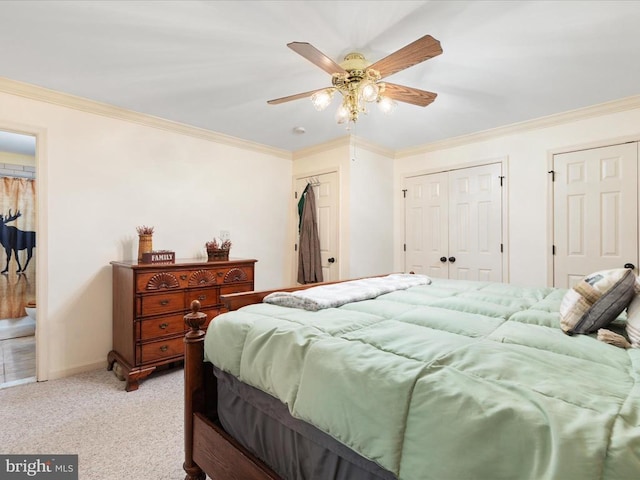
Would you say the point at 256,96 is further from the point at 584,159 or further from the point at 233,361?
the point at 584,159

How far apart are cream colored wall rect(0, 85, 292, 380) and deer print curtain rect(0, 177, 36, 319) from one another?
8.03 ft

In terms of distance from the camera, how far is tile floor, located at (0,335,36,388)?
262cm

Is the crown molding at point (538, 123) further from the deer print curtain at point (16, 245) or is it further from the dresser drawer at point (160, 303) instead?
the deer print curtain at point (16, 245)

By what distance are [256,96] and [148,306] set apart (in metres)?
2.01

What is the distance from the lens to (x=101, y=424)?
6.58ft

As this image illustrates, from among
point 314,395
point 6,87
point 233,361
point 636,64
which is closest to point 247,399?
point 233,361

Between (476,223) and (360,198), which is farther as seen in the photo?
(360,198)

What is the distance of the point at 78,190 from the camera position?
9.10 ft

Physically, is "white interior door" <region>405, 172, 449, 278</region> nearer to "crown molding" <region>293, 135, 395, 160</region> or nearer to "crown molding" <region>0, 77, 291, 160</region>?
"crown molding" <region>293, 135, 395, 160</region>

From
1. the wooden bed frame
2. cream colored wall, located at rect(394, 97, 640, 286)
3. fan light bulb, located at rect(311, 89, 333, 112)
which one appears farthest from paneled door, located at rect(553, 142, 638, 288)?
the wooden bed frame

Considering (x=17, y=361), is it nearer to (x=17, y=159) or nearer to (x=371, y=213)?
(x=17, y=159)

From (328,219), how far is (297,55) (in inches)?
84.4

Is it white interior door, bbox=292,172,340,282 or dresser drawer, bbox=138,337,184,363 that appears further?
white interior door, bbox=292,172,340,282

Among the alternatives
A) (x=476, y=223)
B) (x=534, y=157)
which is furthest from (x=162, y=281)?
(x=534, y=157)
